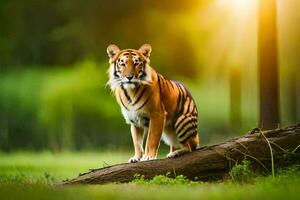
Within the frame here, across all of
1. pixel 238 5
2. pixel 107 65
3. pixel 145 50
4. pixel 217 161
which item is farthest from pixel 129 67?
pixel 238 5

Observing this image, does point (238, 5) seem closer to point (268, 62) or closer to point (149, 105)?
point (268, 62)

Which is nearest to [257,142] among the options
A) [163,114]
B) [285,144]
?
[285,144]

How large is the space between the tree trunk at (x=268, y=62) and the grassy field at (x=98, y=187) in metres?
0.70

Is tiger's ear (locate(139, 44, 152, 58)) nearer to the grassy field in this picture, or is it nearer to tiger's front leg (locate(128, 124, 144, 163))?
tiger's front leg (locate(128, 124, 144, 163))

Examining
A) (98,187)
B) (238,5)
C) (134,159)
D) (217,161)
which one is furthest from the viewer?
(238,5)

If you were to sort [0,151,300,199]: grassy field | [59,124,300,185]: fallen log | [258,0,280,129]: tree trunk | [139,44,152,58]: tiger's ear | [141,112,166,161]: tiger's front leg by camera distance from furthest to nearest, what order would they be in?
[258,0,280,129]: tree trunk → [139,44,152,58]: tiger's ear → [141,112,166,161]: tiger's front leg → [59,124,300,185]: fallen log → [0,151,300,199]: grassy field

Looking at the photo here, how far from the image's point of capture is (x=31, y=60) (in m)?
4.80

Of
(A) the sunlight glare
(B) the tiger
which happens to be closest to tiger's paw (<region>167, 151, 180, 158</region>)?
(B) the tiger

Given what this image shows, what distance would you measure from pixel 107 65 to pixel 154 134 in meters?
0.76

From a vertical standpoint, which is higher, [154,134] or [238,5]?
[238,5]

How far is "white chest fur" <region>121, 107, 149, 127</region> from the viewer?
4109 mm

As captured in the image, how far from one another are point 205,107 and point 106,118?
2.28 feet

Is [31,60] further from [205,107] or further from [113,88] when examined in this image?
[205,107]

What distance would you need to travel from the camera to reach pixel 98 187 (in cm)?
370
